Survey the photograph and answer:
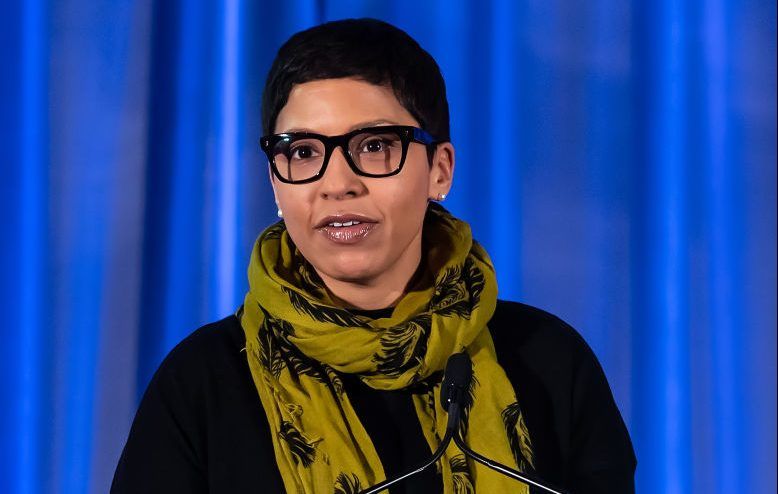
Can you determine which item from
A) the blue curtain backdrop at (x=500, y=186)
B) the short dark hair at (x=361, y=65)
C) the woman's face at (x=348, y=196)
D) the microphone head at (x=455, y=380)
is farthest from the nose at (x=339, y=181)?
the blue curtain backdrop at (x=500, y=186)

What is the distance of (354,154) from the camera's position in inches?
45.3

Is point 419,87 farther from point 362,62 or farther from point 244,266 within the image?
point 244,266

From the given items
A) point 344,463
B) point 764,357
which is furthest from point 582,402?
point 764,357

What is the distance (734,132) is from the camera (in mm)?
1977

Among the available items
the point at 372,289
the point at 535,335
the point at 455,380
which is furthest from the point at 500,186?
the point at 455,380

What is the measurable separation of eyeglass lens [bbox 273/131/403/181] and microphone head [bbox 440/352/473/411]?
27 centimetres

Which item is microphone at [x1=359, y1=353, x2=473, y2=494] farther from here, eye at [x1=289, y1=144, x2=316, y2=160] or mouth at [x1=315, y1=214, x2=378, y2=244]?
eye at [x1=289, y1=144, x2=316, y2=160]

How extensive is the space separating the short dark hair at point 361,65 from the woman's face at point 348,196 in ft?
0.04

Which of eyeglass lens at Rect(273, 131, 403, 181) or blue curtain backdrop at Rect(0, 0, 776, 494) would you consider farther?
blue curtain backdrop at Rect(0, 0, 776, 494)

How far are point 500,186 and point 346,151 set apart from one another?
2.69 ft

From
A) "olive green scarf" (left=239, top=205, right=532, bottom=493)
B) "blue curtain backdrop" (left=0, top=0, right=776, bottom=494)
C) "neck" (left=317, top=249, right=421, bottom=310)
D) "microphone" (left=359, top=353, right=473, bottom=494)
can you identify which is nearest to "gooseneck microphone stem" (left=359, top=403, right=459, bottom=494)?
"microphone" (left=359, top=353, right=473, bottom=494)

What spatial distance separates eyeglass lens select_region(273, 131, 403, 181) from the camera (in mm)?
1150

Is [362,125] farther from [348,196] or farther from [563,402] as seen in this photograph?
[563,402]

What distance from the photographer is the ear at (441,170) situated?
1.25 m
